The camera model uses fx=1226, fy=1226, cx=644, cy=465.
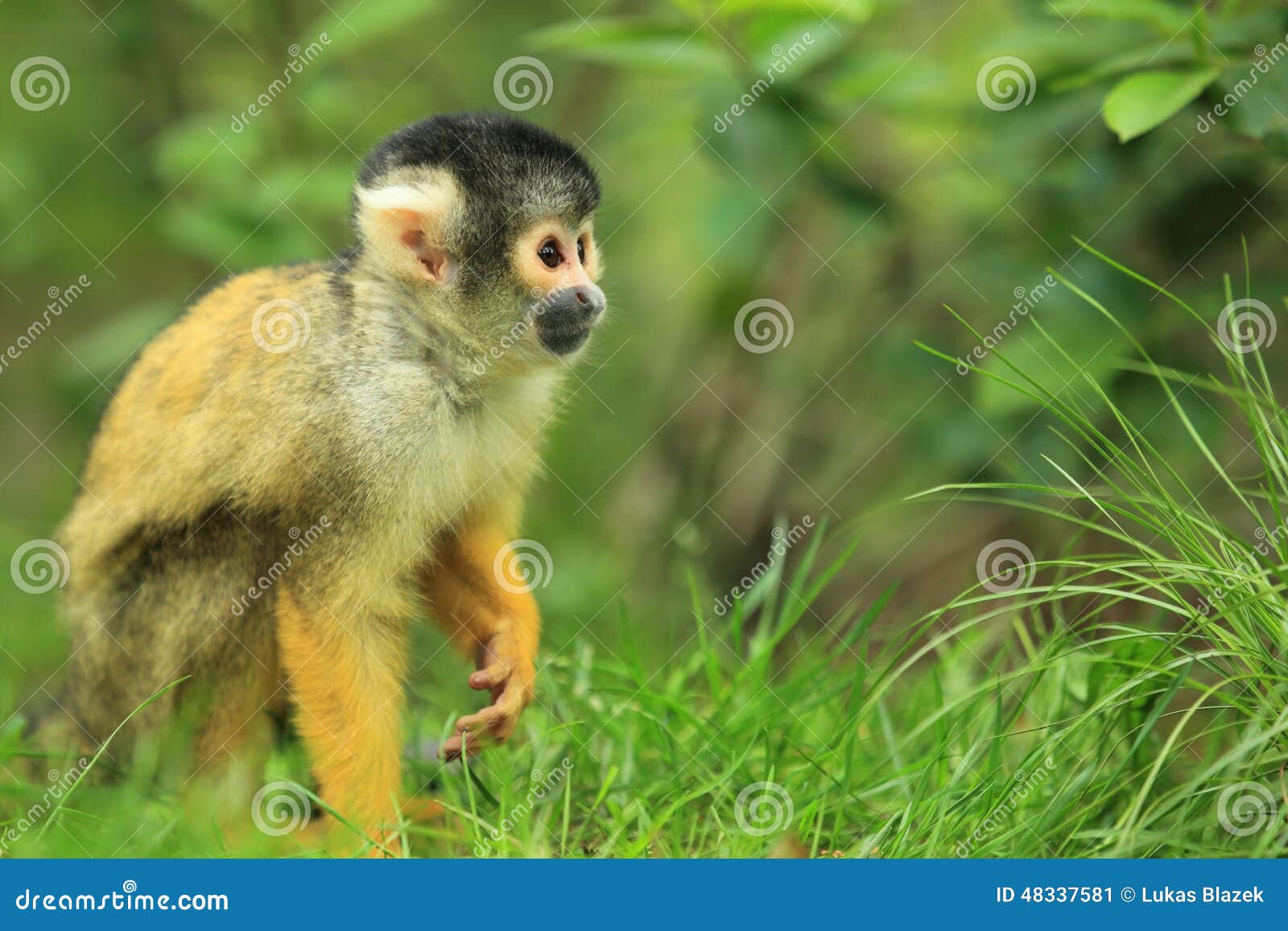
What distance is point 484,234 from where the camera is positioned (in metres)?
3.61

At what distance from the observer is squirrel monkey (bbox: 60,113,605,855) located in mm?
3572

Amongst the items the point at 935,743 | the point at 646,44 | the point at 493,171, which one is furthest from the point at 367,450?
the point at 646,44

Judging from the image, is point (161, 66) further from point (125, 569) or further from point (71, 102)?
point (125, 569)

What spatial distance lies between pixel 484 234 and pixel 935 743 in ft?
6.50

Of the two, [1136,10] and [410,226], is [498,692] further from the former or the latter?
[1136,10]

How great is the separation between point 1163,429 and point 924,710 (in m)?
1.59

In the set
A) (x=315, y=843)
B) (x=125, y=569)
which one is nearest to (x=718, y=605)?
(x=315, y=843)

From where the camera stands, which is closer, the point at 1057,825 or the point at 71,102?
the point at 1057,825

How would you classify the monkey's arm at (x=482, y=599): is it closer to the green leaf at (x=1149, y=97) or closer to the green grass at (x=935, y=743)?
the green grass at (x=935, y=743)

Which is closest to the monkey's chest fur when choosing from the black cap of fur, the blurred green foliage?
the black cap of fur

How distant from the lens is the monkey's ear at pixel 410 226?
354 centimetres

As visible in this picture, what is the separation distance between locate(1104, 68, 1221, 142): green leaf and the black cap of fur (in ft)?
5.17

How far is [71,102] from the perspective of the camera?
22.8 feet

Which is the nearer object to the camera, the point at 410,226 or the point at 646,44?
the point at 410,226
